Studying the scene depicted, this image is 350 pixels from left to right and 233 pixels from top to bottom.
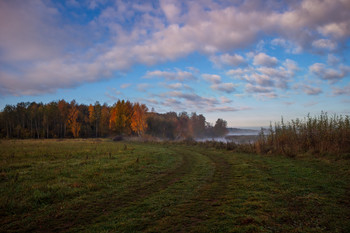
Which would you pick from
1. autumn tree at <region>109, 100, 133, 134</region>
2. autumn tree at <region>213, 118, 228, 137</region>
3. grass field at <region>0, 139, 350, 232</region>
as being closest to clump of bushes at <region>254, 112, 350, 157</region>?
grass field at <region>0, 139, 350, 232</region>

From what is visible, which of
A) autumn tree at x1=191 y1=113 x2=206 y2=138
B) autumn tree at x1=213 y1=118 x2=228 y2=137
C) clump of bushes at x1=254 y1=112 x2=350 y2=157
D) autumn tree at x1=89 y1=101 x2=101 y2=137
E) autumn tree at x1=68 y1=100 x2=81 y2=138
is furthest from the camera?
autumn tree at x1=213 y1=118 x2=228 y2=137

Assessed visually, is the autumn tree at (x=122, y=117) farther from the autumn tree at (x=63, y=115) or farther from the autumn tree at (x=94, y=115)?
the autumn tree at (x=63, y=115)

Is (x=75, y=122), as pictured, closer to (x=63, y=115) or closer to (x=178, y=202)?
(x=63, y=115)

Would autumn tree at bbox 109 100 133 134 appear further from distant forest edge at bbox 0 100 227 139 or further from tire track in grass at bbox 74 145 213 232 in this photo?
tire track in grass at bbox 74 145 213 232

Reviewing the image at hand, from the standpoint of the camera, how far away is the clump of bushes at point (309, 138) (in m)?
15.5

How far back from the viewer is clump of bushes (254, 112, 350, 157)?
15.5 meters

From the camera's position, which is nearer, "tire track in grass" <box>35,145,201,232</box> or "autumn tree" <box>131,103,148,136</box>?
"tire track in grass" <box>35,145,201,232</box>

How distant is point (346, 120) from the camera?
15.7 metres

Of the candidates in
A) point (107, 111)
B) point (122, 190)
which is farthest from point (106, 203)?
point (107, 111)

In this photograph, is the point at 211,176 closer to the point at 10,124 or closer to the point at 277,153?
the point at 277,153

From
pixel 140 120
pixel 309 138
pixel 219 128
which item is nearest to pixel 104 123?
pixel 140 120

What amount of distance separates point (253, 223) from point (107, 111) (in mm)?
80595

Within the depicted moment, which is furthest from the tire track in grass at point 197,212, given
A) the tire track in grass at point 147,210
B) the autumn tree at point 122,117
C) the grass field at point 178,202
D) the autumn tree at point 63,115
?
the autumn tree at point 63,115

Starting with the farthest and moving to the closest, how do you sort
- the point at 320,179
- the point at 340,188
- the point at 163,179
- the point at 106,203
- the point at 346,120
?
the point at 346,120
the point at 163,179
the point at 320,179
the point at 340,188
the point at 106,203
